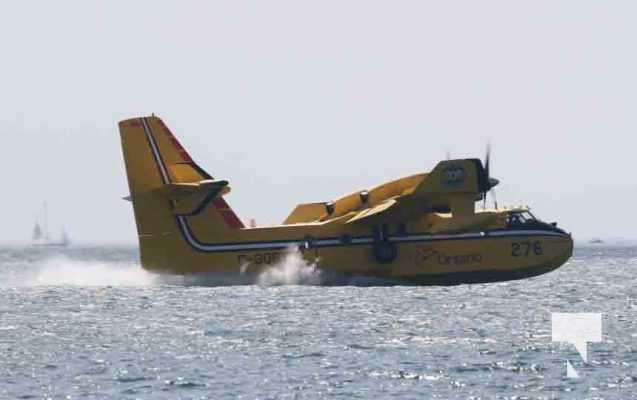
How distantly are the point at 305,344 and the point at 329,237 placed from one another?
63.6 feet

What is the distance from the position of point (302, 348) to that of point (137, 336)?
22.0 ft

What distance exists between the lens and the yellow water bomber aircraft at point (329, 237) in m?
59.2

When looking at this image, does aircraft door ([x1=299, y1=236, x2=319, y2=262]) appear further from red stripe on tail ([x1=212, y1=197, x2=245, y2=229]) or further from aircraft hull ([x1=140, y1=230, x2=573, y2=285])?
red stripe on tail ([x1=212, y1=197, x2=245, y2=229])

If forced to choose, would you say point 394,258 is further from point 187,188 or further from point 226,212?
point 187,188

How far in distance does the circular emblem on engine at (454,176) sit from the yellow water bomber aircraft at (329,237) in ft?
6.71

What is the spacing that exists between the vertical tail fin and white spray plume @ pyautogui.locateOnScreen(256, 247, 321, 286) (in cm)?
253

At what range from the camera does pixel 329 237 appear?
197 ft

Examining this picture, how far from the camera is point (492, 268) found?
59281 millimetres

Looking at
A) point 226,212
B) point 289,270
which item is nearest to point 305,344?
point 289,270

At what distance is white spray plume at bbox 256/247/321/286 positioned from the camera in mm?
60031

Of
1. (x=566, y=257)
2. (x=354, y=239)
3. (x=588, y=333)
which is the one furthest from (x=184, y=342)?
(x=566, y=257)

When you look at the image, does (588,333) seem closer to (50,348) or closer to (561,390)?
(561,390)

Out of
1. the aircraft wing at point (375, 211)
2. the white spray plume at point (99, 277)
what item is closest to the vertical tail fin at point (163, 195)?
the white spray plume at point (99, 277)

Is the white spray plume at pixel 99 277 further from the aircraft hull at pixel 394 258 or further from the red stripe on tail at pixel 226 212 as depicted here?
the red stripe on tail at pixel 226 212
